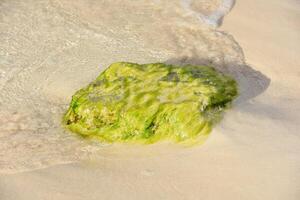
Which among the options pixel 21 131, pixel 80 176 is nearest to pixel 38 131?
pixel 21 131

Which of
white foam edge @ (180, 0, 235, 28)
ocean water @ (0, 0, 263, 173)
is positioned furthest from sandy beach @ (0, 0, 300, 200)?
white foam edge @ (180, 0, 235, 28)

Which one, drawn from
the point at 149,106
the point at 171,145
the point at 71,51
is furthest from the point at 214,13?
the point at 171,145

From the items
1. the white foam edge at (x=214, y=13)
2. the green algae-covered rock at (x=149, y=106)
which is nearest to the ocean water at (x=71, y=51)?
the white foam edge at (x=214, y=13)

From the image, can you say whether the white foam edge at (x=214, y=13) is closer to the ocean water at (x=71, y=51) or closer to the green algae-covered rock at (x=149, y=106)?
the ocean water at (x=71, y=51)

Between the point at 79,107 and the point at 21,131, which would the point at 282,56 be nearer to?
the point at 79,107

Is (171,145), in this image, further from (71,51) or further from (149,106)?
(71,51)

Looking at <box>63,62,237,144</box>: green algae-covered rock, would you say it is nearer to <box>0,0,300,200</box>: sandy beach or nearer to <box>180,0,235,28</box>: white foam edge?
<box>0,0,300,200</box>: sandy beach
